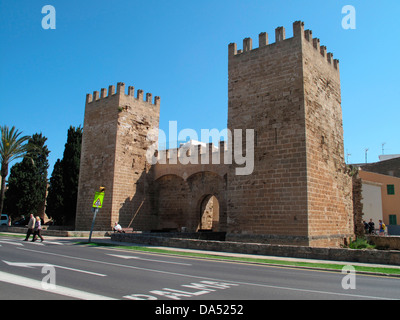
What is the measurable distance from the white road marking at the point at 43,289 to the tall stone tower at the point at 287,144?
983 centimetres

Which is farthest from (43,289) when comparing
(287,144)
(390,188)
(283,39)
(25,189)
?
(390,188)

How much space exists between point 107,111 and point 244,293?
66.4 ft

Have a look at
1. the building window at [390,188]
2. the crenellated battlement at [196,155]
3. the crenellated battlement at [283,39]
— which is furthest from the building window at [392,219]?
the crenellated battlement at [196,155]

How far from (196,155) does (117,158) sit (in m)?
5.26

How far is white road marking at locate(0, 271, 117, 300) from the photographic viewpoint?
473cm

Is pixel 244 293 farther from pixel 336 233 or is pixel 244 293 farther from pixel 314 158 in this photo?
pixel 336 233

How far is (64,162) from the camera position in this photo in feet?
97.3

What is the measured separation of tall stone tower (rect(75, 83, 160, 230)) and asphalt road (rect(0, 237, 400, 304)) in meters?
13.9

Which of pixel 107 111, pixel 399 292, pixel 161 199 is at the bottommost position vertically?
pixel 399 292

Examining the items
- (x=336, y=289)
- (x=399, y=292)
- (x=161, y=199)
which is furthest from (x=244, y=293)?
(x=161, y=199)

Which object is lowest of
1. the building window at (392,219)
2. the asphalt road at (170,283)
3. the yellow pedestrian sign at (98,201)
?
the asphalt road at (170,283)

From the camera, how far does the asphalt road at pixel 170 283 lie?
16.4ft

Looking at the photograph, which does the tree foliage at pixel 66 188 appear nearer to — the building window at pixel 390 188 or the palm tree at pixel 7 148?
the palm tree at pixel 7 148

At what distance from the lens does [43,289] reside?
513cm
